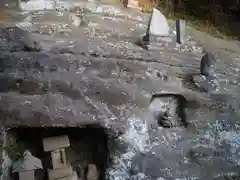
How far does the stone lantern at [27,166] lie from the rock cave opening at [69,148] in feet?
0.55

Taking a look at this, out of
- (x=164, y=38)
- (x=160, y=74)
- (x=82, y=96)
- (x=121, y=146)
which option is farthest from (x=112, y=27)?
(x=121, y=146)

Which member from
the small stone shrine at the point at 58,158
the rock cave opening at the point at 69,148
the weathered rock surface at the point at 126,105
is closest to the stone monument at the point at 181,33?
the weathered rock surface at the point at 126,105

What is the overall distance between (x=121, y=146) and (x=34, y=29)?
256 centimetres

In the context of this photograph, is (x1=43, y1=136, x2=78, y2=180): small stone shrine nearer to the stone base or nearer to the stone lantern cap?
the stone lantern cap

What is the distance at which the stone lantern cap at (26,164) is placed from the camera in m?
4.80

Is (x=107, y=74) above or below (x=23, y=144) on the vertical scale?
above

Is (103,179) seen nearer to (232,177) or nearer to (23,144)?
(23,144)

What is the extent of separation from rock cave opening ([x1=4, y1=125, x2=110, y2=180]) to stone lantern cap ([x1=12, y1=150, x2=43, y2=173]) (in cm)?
18

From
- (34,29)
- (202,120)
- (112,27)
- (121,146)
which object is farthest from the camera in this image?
(112,27)

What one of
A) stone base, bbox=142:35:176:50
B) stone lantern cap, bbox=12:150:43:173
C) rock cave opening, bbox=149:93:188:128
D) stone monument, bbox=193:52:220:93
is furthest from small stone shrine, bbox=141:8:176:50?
stone lantern cap, bbox=12:150:43:173

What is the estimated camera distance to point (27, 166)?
4.80 m

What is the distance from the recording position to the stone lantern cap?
4805 millimetres

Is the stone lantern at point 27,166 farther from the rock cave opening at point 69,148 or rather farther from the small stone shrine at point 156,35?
the small stone shrine at point 156,35

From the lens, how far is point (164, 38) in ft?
21.3
